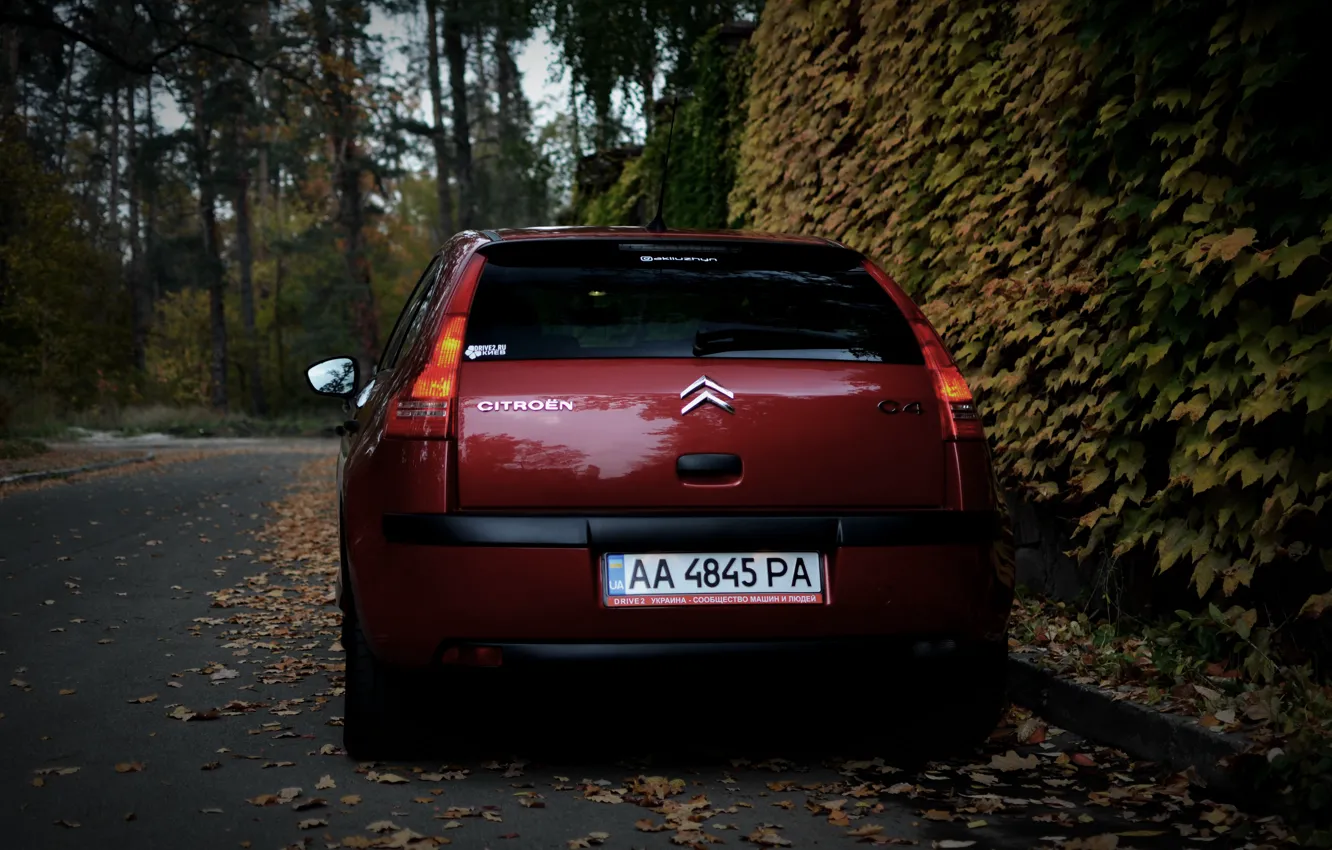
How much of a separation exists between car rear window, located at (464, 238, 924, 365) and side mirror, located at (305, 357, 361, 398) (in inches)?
58.6

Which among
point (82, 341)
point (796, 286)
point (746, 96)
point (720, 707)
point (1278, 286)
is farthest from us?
point (82, 341)

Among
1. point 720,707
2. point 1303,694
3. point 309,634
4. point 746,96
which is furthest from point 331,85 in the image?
point 1303,694

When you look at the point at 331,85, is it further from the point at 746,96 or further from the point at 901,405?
the point at 901,405

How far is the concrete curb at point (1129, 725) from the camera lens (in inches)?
159

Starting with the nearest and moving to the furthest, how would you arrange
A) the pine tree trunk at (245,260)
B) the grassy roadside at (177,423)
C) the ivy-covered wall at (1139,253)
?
1. the ivy-covered wall at (1139,253)
2. the grassy roadside at (177,423)
3. the pine tree trunk at (245,260)

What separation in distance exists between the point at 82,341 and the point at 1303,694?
37908 mm

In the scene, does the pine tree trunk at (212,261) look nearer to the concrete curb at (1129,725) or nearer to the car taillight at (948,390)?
the concrete curb at (1129,725)

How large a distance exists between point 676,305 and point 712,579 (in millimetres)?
883

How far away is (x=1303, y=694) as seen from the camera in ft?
14.3

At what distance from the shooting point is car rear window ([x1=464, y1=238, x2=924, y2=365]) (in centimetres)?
420

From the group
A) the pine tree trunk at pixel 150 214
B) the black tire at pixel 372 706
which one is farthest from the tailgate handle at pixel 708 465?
the pine tree trunk at pixel 150 214

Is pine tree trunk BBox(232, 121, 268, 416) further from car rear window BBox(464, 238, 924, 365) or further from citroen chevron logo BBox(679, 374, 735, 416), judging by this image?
citroen chevron logo BBox(679, 374, 735, 416)

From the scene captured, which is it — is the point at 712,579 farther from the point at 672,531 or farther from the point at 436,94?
the point at 436,94

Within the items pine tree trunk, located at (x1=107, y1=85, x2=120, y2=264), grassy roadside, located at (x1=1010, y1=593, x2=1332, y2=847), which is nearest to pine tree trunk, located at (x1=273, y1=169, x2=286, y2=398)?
pine tree trunk, located at (x1=107, y1=85, x2=120, y2=264)
